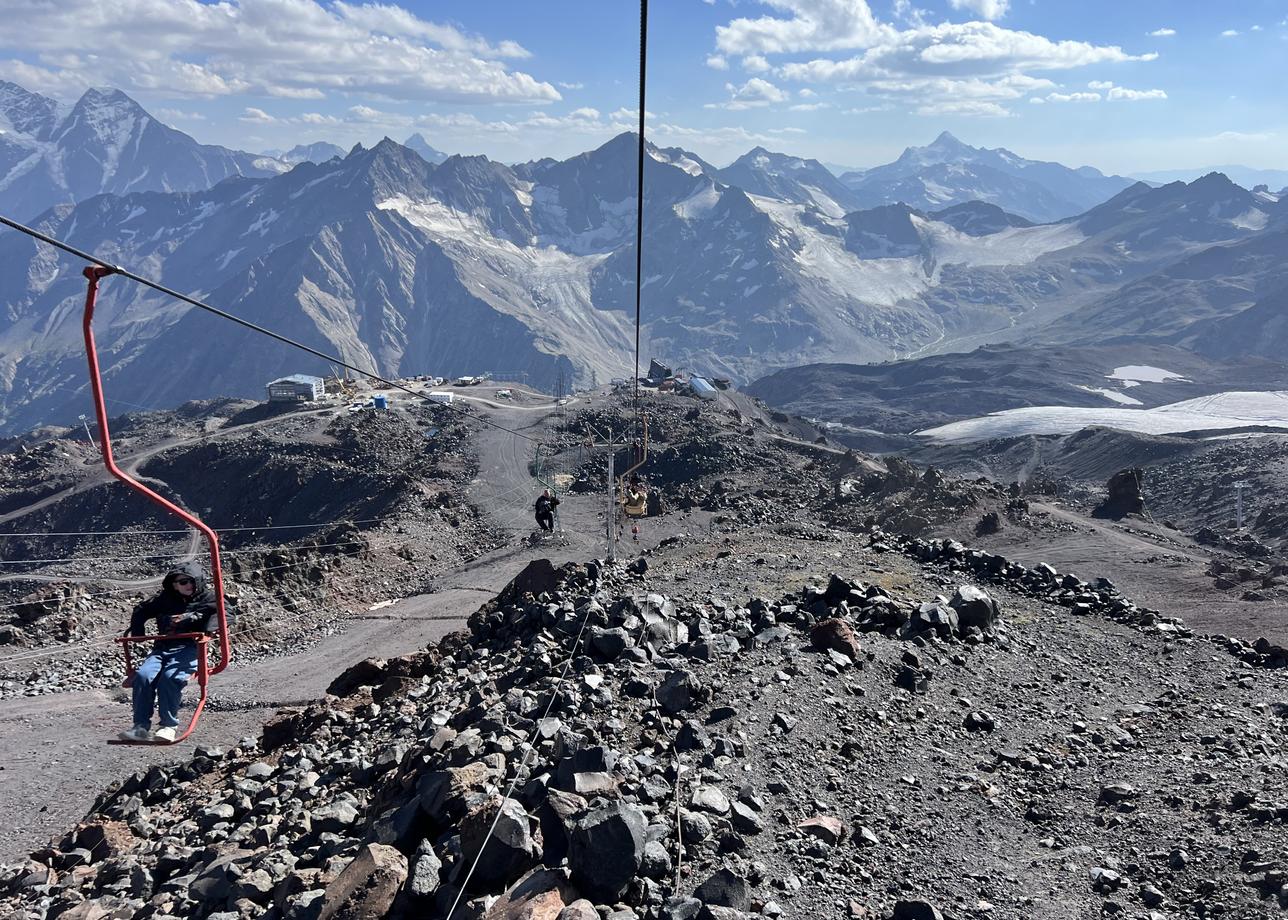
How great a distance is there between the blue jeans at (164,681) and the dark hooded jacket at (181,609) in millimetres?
279

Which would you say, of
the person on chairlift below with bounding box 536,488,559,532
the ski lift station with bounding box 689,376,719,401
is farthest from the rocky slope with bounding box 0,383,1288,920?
the ski lift station with bounding box 689,376,719,401

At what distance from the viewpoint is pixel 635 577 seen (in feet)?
74.3

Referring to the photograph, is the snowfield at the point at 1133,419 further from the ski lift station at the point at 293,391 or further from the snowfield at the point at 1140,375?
the ski lift station at the point at 293,391

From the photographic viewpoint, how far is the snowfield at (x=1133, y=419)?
100969 millimetres

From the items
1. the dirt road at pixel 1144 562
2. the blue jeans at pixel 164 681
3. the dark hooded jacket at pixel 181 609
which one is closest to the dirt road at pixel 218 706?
the blue jeans at pixel 164 681

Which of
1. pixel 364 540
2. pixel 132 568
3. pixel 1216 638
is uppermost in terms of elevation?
pixel 1216 638

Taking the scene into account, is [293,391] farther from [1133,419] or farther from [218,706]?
[1133,419]

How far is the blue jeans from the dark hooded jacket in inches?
11.0

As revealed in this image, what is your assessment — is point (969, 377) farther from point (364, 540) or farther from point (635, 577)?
point (635, 577)

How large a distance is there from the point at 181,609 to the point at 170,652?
674 mm

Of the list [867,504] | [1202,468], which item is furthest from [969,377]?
[867,504]

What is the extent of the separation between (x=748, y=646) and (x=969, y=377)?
147m

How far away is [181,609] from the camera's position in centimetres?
1102

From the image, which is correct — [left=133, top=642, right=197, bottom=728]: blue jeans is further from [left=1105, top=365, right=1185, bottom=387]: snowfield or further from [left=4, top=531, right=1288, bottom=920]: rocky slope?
[left=1105, top=365, right=1185, bottom=387]: snowfield
